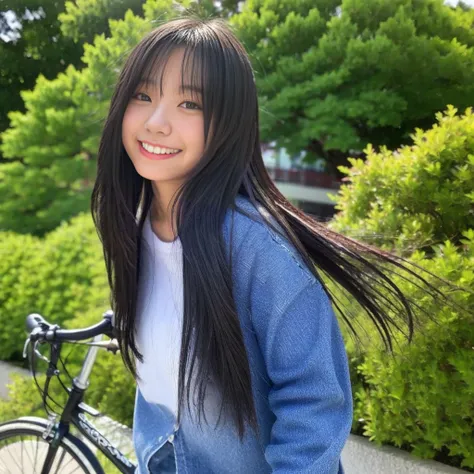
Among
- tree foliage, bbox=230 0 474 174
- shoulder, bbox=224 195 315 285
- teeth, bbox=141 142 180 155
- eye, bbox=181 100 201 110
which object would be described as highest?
tree foliage, bbox=230 0 474 174

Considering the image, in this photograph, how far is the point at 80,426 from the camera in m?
2.08

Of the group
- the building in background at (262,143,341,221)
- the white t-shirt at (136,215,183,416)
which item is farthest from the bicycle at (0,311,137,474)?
the building in background at (262,143,341,221)

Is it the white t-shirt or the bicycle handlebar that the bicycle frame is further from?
the white t-shirt

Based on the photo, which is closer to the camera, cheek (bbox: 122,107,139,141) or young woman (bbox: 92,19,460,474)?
young woman (bbox: 92,19,460,474)

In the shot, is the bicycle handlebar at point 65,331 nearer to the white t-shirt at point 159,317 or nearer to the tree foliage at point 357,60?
the white t-shirt at point 159,317

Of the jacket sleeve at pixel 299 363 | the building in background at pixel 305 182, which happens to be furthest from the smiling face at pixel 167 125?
the building in background at pixel 305 182

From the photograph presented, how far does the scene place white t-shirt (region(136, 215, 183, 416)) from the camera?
1206mm

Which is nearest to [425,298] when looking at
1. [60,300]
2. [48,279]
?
[60,300]

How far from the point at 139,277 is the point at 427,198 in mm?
1444

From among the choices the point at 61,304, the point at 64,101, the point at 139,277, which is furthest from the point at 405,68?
the point at 139,277

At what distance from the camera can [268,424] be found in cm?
114

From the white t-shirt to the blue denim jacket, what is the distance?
179mm

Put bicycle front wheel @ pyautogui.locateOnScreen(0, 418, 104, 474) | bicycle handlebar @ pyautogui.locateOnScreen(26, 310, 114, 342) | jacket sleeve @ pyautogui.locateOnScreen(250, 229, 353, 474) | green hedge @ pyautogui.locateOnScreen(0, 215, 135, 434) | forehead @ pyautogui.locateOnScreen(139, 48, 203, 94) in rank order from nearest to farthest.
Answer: jacket sleeve @ pyautogui.locateOnScreen(250, 229, 353, 474), forehead @ pyautogui.locateOnScreen(139, 48, 203, 94), bicycle handlebar @ pyautogui.locateOnScreen(26, 310, 114, 342), bicycle front wheel @ pyautogui.locateOnScreen(0, 418, 104, 474), green hedge @ pyautogui.locateOnScreen(0, 215, 135, 434)

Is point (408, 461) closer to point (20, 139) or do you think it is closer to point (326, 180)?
point (20, 139)
